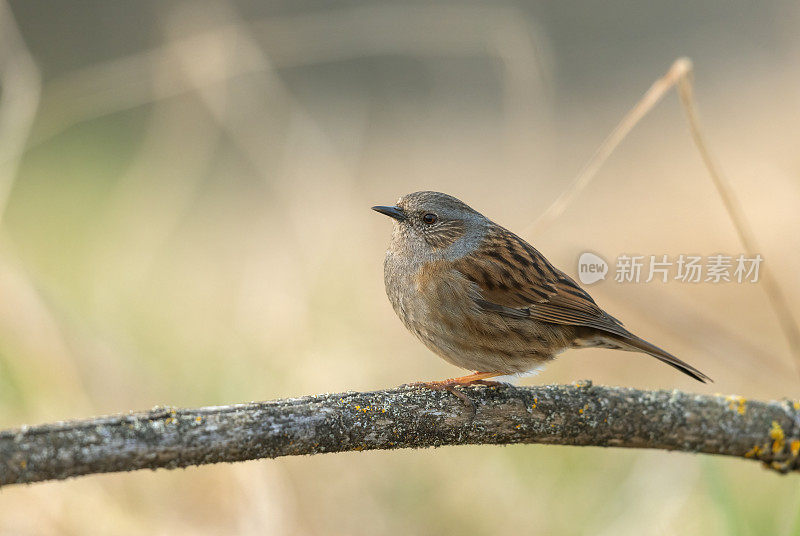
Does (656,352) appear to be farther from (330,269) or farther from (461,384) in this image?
(330,269)

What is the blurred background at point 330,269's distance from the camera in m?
4.50

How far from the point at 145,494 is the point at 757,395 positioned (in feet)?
14.4

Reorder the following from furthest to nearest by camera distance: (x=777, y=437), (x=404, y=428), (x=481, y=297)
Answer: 1. (x=481, y=297)
2. (x=777, y=437)
3. (x=404, y=428)

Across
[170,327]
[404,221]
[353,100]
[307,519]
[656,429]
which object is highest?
[353,100]

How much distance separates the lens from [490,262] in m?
3.92

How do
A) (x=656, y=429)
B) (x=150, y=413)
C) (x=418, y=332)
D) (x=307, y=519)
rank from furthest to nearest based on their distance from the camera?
1. (x=307, y=519)
2. (x=418, y=332)
3. (x=656, y=429)
4. (x=150, y=413)

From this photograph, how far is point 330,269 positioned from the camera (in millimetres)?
5496

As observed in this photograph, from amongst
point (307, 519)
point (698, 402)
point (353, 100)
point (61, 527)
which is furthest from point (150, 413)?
point (353, 100)

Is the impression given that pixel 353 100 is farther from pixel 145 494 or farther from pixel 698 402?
pixel 698 402

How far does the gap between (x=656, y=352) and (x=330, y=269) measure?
2.44 metres

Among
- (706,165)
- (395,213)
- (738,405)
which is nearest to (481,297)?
(395,213)

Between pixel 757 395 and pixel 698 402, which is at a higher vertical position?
pixel 757 395

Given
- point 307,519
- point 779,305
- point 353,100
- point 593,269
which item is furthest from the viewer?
point 353,100

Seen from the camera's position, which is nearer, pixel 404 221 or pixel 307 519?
pixel 404 221
